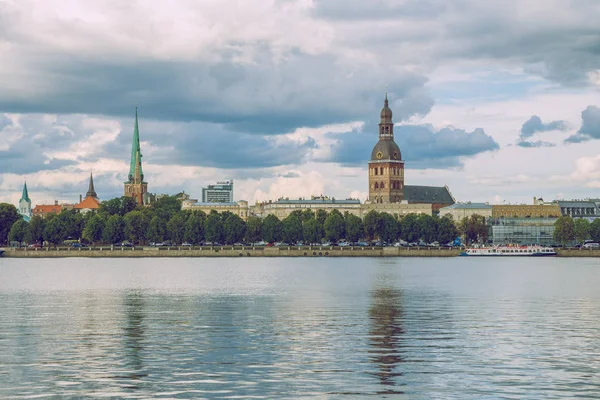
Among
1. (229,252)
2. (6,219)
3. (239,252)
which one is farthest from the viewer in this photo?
(6,219)

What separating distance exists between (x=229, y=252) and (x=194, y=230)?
11.1 meters

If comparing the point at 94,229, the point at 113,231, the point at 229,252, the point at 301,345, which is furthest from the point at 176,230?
the point at 301,345

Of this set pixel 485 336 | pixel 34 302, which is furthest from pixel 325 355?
pixel 34 302

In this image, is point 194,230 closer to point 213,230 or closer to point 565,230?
point 213,230

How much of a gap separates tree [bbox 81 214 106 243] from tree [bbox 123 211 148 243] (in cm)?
424

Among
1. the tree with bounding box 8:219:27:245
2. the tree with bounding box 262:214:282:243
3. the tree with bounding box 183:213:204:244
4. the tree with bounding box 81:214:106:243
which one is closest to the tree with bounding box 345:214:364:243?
the tree with bounding box 262:214:282:243

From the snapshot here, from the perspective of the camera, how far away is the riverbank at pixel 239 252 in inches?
6880

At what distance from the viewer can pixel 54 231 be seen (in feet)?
622

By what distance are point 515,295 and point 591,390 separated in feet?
124

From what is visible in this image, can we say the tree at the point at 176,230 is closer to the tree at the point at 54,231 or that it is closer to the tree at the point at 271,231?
the tree at the point at 271,231

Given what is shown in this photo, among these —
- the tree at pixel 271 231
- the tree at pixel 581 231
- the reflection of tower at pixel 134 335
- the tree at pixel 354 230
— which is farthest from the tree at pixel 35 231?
the reflection of tower at pixel 134 335

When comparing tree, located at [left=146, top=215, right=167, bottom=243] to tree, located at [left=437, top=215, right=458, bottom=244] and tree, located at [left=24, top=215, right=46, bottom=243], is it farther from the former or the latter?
tree, located at [left=437, top=215, right=458, bottom=244]

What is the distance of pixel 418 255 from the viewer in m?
179

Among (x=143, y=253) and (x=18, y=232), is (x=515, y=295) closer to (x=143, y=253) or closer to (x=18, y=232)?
(x=143, y=253)
